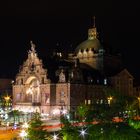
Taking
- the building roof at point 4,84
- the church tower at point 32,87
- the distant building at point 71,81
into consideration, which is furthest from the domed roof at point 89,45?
the building roof at point 4,84

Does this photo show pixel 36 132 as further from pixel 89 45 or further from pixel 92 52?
pixel 89 45

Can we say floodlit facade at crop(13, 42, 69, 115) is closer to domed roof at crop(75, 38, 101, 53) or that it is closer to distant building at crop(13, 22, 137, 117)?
distant building at crop(13, 22, 137, 117)

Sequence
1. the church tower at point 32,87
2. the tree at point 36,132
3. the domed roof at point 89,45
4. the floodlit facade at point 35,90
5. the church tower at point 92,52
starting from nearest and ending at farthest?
1. the tree at point 36,132
2. the floodlit facade at point 35,90
3. the church tower at point 32,87
4. the church tower at point 92,52
5. the domed roof at point 89,45

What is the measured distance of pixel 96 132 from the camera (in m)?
45.2

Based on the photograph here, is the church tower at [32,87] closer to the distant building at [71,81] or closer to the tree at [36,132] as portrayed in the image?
the distant building at [71,81]

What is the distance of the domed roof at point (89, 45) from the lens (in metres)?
114

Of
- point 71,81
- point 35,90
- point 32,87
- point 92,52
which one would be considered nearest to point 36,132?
point 71,81

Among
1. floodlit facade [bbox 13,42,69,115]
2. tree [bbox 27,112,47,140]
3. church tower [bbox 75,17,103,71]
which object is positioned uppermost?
church tower [bbox 75,17,103,71]

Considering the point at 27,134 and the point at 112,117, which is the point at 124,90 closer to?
the point at 112,117

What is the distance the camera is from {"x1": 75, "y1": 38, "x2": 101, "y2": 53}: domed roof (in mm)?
113500

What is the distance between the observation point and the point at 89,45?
4530 inches

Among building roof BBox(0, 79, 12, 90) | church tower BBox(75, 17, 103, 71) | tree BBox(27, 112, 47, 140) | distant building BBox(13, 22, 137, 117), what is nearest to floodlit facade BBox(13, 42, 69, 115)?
distant building BBox(13, 22, 137, 117)

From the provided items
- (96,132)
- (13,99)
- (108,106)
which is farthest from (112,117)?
(13,99)

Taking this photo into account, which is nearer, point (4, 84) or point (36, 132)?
point (36, 132)
